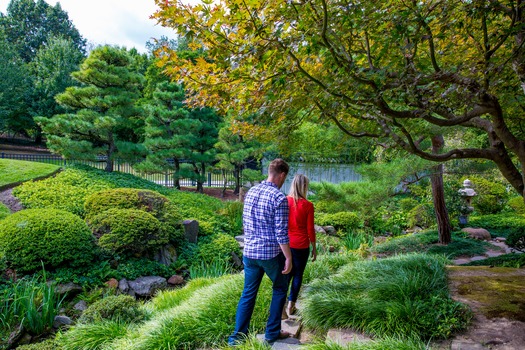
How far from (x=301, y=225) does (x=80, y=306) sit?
3.70 meters

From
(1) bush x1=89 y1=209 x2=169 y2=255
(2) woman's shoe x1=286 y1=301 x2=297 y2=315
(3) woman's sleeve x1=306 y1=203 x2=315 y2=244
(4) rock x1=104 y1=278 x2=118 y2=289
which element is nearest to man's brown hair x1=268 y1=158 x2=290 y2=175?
(3) woman's sleeve x1=306 y1=203 x2=315 y2=244

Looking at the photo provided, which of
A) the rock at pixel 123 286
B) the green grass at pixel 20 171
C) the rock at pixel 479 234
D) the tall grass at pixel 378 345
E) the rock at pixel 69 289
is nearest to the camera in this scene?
the tall grass at pixel 378 345

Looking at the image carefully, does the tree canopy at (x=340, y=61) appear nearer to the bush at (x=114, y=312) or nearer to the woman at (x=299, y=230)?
the woman at (x=299, y=230)

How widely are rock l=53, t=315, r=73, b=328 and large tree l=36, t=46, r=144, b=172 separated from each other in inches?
281

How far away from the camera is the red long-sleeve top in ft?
13.1

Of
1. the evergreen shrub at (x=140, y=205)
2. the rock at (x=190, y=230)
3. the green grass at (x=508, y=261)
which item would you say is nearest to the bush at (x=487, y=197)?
the green grass at (x=508, y=261)

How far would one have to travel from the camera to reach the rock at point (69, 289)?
5828mm

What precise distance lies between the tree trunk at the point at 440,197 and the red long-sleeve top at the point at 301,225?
4954 mm

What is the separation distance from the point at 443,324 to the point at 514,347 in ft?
1.67

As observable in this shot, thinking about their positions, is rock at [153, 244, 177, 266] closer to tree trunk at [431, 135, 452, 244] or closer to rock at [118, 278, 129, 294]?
rock at [118, 278, 129, 294]

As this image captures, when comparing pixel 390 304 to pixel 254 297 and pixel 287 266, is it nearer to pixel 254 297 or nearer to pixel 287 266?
pixel 287 266

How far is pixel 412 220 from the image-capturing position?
38.7 feet

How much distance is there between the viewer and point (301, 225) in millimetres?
4023

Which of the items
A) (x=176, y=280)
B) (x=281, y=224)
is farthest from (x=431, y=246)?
(x=281, y=224)
